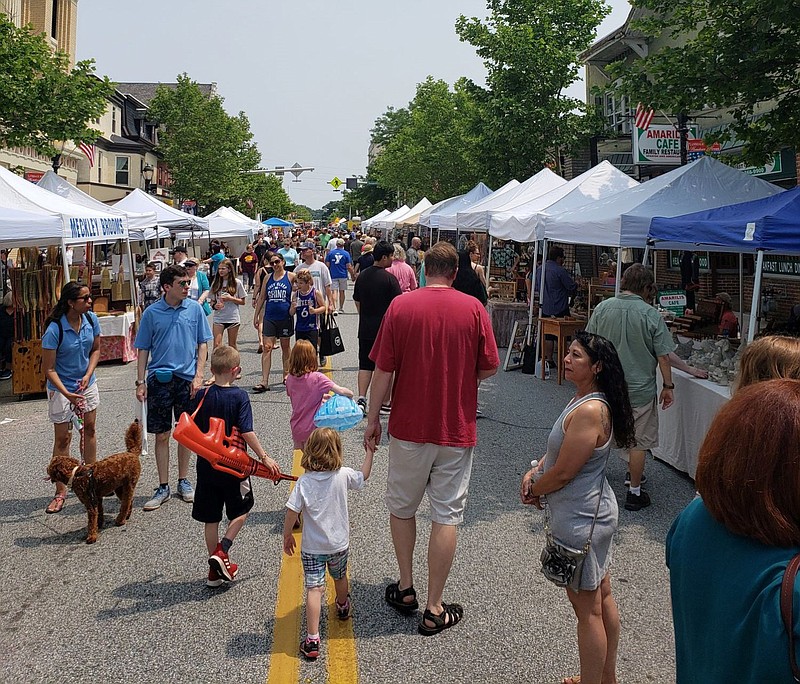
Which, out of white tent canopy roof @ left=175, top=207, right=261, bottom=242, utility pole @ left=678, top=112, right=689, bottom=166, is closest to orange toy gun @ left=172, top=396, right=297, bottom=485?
utility pole @ left=678, top=112, right=689, bottom=166

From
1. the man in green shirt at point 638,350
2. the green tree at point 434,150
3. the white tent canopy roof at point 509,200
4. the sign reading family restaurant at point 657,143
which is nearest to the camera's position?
the man in green shirt at point 638,350

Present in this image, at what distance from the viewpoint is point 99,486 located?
5.43 metres

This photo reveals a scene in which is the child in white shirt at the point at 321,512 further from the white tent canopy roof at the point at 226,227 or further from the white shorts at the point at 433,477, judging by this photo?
the white tent canopy roof at the point at 226,227

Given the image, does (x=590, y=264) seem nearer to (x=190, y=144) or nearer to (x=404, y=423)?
(x=404, y=423)

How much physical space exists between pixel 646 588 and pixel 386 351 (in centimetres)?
218

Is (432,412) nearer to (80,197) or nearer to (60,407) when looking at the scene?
(60,407)

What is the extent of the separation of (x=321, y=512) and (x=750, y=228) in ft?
14.7

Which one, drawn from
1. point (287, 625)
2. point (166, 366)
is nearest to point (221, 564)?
point (287, 625)

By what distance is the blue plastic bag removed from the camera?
511cm

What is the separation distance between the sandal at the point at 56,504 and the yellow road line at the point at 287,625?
2.13 metres

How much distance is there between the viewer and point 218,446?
4.55 meters

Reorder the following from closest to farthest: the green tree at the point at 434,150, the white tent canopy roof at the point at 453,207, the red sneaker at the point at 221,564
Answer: the red sneaker at the point at 221,564 → the white tent canopy roof at the point at 453,207 → the green tree at the point at 434,150

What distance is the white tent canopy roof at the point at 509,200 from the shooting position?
51.9ft

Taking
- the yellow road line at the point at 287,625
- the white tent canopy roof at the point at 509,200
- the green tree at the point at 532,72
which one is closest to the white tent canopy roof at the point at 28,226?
the yellow road line at the point at 287,625
